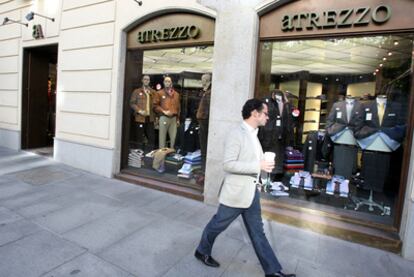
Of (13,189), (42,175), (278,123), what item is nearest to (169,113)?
(278,123)

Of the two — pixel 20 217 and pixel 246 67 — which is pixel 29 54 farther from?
pixel 246 67

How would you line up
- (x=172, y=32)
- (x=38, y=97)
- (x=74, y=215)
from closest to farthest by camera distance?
(x=74, y=215), (x=172, y=32), (x=38, y=97)

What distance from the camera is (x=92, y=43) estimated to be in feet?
21.5

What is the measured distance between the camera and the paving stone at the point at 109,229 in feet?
11.4

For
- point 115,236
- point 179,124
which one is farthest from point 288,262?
point 179,124

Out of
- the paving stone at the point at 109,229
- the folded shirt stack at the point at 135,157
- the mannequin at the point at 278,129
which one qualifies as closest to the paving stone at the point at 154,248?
the paving stone at the point at 109,229

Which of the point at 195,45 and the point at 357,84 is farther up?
the point at 195,45

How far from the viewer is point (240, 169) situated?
2.65 metres

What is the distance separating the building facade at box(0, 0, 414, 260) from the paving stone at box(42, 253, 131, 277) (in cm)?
225

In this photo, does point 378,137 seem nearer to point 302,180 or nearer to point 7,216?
point 302,180

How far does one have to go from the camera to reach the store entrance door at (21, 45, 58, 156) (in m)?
8.45

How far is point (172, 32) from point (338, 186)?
12.9 feet

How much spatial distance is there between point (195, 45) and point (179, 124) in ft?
5.30

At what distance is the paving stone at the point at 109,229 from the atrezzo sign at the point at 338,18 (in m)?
3.51
